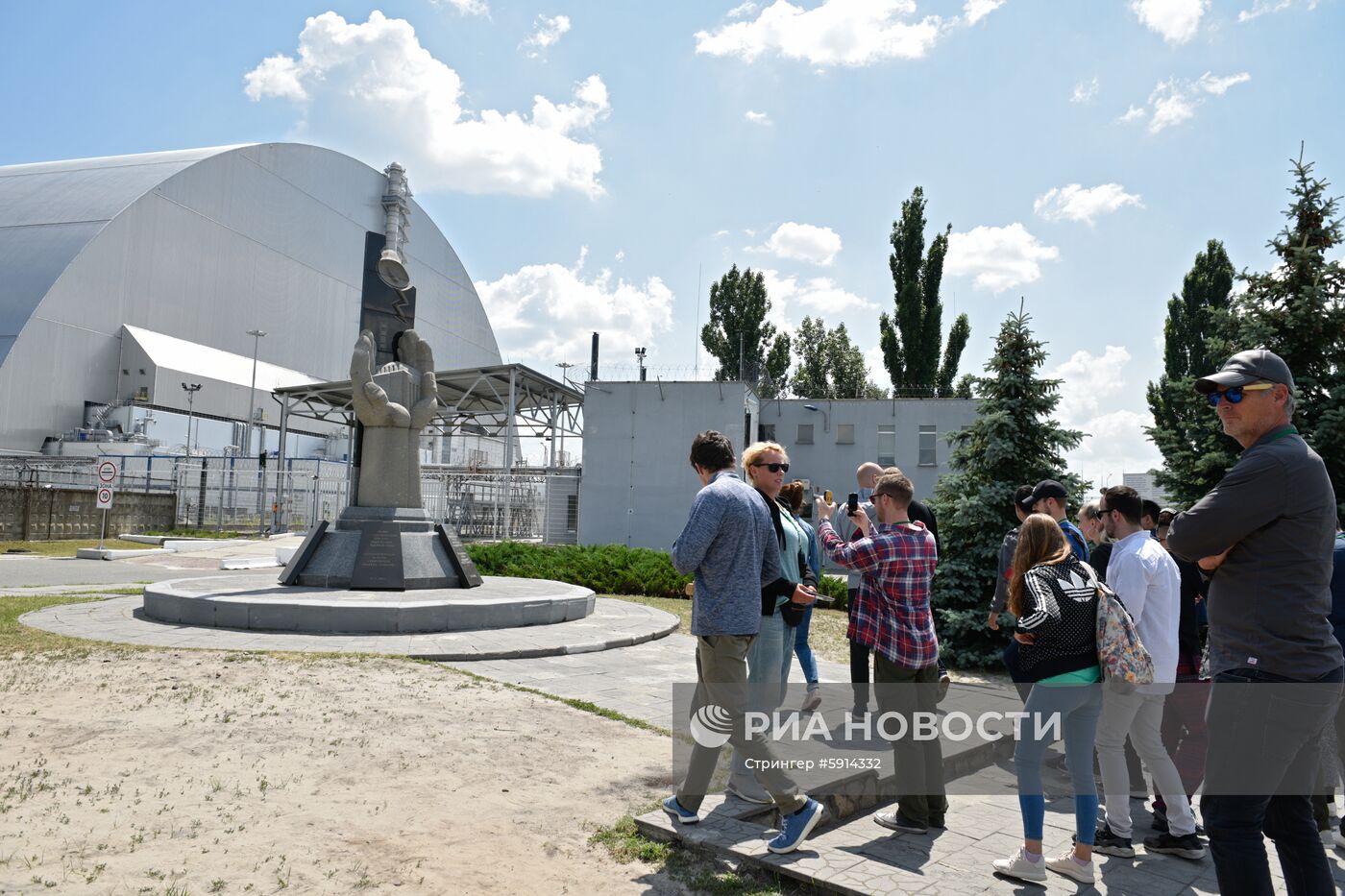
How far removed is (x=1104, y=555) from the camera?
5.48m

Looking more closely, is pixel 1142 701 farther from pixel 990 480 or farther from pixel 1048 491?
pixel 990 480

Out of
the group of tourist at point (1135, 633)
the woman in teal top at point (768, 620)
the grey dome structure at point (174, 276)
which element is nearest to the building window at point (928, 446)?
the grey dome structure at point (174, 276)

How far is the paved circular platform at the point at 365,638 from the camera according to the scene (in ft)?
28.0

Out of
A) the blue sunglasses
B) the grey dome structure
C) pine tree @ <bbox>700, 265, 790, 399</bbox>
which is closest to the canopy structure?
the grey dome structure

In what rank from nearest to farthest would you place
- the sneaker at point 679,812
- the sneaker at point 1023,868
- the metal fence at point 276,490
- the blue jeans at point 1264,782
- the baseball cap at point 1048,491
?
the blue jeans at point 1264,782 < the sneaker at point 1023,868 < the sneaker at point 679,812 < the baseball cap at point 1048,491 < the metal fence at point 276,490

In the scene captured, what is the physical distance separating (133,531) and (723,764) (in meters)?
35.0

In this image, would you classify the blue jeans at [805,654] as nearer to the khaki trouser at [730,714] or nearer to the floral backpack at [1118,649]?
the khaki trouser at [730,714]

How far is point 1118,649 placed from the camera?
3742mm

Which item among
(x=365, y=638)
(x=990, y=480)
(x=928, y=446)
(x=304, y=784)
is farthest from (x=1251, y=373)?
(x=928, y=446)


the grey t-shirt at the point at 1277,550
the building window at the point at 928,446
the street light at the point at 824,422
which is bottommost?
the grey t-shirt at the point at 1277,550

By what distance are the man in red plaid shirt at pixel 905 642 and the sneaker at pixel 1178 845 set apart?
3.39 feet

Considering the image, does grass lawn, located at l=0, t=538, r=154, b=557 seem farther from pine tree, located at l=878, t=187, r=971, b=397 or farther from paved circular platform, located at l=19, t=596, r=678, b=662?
pine tree, located at l=878, t=187, r=971, b=397

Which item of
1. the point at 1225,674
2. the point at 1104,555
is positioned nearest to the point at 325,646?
the point at 1104,555

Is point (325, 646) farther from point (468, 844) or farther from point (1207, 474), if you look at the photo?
point (1207, 474)
